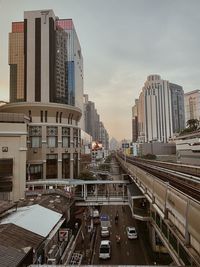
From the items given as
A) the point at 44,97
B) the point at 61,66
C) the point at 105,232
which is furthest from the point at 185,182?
the point at 61,66

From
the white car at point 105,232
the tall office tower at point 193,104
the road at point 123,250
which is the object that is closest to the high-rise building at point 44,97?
the white car at point 105,232

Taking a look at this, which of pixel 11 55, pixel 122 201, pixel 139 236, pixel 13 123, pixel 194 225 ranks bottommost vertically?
pixel 139 236

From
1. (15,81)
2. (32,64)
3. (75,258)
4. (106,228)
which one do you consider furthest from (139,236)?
(15,81)

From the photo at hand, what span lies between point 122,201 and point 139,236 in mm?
5054

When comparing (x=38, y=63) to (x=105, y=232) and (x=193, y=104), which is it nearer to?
(x=105, y=232)

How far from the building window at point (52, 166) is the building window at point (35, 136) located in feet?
10.4

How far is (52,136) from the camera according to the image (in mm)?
54062

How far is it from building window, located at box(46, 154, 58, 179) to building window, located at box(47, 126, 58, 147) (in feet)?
7.81

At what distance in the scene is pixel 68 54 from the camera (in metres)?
134

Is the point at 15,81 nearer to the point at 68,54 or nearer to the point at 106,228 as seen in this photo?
the point at 68,54

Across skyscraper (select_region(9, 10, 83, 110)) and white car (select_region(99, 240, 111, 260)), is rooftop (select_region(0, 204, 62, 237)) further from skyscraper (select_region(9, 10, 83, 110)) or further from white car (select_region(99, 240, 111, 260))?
skyscraper (select_region(9, 10, 83, 110))

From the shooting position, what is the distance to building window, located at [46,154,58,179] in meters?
52.4

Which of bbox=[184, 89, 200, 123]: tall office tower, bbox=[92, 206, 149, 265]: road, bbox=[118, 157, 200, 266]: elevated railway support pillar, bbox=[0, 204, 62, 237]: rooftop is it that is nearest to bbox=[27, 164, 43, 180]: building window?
A: bbox=[92, 206, 149, 265]: road

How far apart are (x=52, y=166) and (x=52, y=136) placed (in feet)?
19.7
